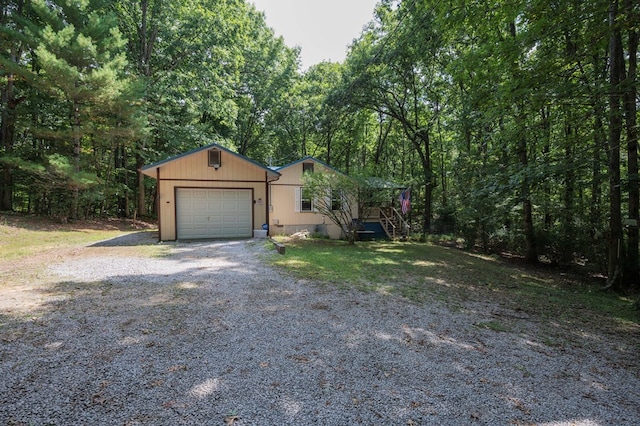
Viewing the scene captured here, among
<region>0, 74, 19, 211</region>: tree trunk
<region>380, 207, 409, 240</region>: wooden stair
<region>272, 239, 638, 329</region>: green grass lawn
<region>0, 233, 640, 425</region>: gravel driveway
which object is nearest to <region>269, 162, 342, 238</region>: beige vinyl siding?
<region>380, 207, 409, 240</region>: wooden stair

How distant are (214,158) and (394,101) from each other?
1207 cm

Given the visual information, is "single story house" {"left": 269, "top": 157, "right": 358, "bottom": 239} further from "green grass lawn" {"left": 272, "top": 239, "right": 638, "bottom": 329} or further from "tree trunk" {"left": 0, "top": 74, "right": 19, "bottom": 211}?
"tree trunk" {"left": 0, "top": 74, "right": 19, "bottom": 211}

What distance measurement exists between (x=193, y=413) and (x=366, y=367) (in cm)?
149

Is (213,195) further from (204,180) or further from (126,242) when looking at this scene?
(126,242)

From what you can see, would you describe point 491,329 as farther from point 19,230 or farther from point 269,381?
point 19,230

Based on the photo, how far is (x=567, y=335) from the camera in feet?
13.0

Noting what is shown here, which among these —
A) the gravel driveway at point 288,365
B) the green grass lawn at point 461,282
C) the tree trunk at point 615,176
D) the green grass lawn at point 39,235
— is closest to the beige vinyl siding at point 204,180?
the green grass lawn at point 39,235

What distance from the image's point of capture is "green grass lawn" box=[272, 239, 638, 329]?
5250mm

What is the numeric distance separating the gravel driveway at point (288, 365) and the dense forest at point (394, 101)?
16.3 feet

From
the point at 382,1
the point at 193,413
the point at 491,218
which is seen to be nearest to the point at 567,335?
the point at 193,413

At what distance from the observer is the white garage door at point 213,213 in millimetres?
11430

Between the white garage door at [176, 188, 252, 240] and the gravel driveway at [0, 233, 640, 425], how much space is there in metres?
6.76

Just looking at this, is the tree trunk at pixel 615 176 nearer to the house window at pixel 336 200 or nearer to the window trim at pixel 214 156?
the house window at pixel 336 200

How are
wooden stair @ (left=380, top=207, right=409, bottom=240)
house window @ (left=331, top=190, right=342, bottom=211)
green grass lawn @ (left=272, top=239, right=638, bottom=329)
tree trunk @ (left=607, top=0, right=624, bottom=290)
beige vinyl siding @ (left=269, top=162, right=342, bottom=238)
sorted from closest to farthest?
green grass lawn @ (left=272, top=239, right=638, bottom=329), tree trunk @ (left=607, top=0, right=624, bottom=290), house window @ (left=331, top=190, right=342, bottom=211), beige vinyl siding @ (left=269, top=162, right=342, bottom=238), wooden stair @ (left=380, top=207, right=409, bottom=240)
